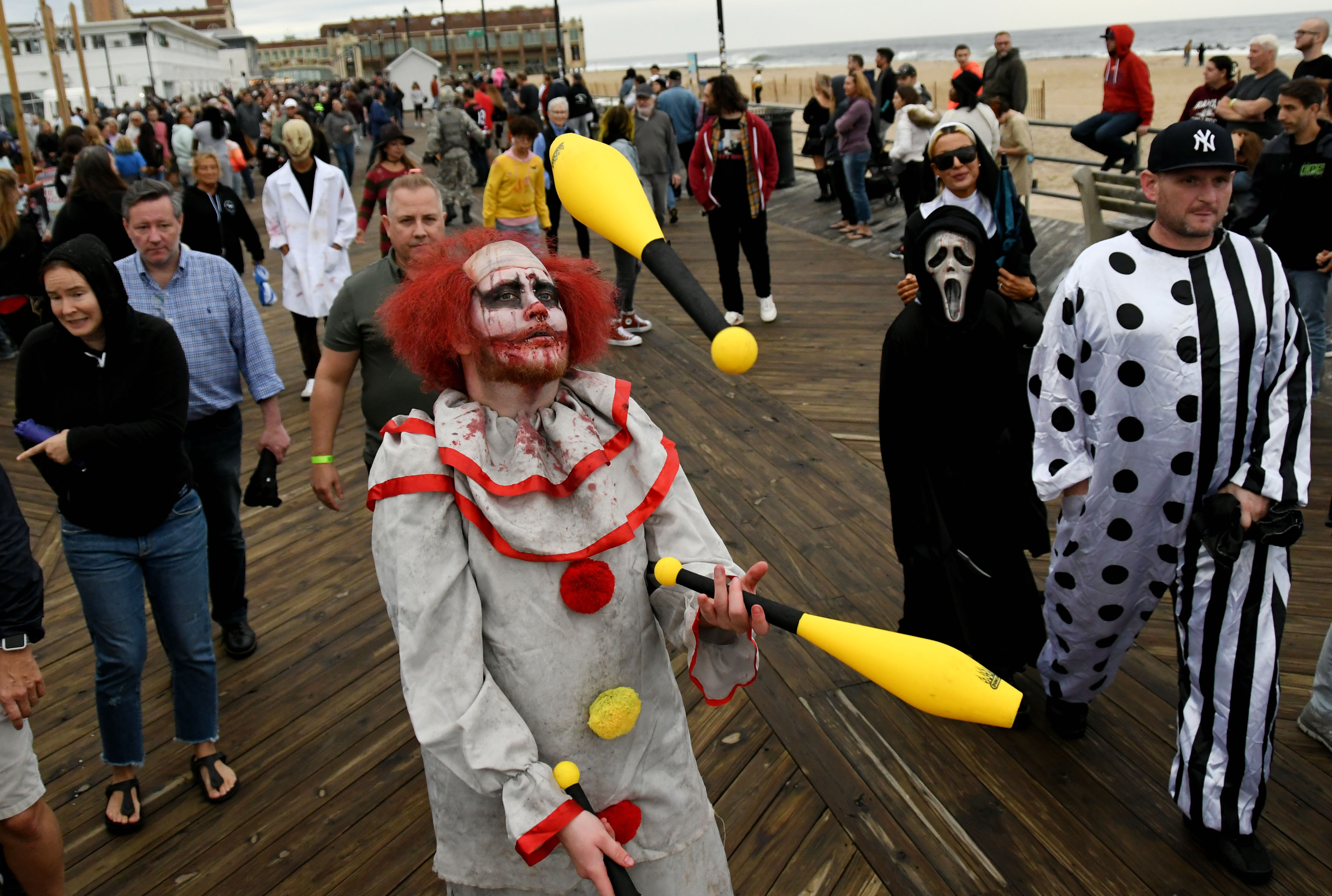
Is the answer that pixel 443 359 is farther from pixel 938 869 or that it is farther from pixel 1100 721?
pixel 1100 721

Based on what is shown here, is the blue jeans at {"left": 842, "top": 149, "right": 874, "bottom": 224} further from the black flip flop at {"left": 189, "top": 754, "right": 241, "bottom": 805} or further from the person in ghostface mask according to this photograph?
the black flip flop at {"left": 189, "top": 754, "right": 241, "bottom": 805}

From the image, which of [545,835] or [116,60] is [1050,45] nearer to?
[116,60]

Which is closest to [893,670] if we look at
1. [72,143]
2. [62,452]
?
[62,452]

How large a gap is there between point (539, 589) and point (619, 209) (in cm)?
73

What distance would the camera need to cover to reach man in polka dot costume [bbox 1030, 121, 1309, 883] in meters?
2.60

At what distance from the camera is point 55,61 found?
46.5ft

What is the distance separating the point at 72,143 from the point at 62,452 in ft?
25.6

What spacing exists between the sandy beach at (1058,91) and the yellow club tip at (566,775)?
42.5ft

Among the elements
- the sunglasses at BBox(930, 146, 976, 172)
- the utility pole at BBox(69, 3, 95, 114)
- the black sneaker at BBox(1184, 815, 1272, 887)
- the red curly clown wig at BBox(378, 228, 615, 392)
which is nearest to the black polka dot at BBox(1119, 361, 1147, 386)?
the black sneaker at BBox(1184, 815, 1272, 887)

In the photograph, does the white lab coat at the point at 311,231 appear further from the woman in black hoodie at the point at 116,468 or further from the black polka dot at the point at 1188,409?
the black polka dot at the point at 1188,409

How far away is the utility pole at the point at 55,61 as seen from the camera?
13.7 m

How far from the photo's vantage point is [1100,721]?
3.33m

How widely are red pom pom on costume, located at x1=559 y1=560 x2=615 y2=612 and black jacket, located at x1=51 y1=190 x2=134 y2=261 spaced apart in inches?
191

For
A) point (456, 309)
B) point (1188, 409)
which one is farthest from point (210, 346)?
point (1188, 409)
